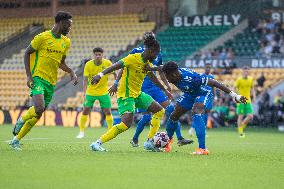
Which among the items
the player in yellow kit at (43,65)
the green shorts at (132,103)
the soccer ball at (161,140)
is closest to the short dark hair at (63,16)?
the player in yellow kit at (43,65)

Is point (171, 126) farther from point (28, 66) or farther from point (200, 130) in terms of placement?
point (28, 66)

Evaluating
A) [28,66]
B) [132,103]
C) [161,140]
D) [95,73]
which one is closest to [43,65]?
[28,66]

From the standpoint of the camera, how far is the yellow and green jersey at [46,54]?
13305 millimetres

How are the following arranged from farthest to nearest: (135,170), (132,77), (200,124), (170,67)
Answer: (132,77) → (200,124) → (170,67) → (135,170)

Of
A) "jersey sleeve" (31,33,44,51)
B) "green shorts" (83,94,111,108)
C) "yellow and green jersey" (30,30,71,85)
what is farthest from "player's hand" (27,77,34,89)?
"green shorts" (83,94,111,108)

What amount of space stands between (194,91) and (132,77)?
1114mm

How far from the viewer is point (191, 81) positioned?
13062 mm

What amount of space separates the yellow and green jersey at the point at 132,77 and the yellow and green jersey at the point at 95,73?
5299mm

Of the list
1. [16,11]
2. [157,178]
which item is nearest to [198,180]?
[157,178]

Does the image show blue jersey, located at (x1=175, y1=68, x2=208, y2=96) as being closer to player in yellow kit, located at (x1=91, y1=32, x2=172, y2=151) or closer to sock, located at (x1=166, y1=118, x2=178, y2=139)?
player in yellow kit, located at (x1=91, y1=32, x2=172, y2=151)

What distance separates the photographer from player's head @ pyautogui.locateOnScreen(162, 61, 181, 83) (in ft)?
41.5

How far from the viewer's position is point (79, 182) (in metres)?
8.69

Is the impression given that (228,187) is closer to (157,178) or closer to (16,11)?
(157,178)

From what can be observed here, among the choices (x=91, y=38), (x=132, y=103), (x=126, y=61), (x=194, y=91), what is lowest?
(x=132, y=103)
